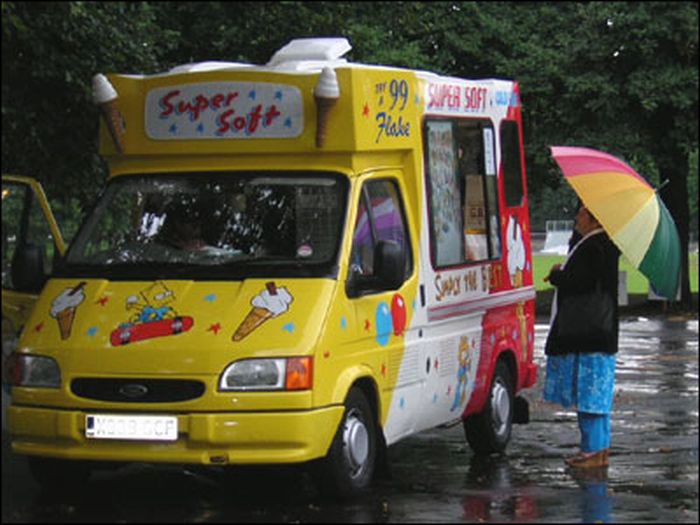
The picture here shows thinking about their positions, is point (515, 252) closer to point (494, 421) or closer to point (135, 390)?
point (494, 421)

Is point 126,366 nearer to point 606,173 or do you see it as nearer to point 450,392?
point 450,392

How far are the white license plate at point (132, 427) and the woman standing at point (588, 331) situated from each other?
326cm

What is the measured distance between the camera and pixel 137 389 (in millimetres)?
10555

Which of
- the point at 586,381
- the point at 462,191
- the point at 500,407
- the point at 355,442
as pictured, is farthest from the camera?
the point at 500,407

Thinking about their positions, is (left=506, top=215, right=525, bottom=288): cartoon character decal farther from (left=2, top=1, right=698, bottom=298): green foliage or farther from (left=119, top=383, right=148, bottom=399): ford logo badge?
(left=119, top=383, right=148, bottom=399): ford logo badge

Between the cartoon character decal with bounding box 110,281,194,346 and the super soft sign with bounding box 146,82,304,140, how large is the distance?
47.2 inches

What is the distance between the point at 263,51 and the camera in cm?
2480

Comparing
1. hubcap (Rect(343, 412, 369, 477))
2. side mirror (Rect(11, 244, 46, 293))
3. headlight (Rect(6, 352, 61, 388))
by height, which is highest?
side mirror (Rect(11, 244, 46, 293))

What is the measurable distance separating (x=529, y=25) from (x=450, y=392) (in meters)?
26.8

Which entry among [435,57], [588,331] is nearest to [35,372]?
[588,331]

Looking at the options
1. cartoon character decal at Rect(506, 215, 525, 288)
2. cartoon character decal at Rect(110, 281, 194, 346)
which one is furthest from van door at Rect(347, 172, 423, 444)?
cartoon character decal at Rect(506, 215, 525, 288)

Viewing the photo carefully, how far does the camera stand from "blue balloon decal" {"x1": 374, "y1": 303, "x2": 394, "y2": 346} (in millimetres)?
11422

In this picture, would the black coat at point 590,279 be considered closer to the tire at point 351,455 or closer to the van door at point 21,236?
the tire at point 351,455

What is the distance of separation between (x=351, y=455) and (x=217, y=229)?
5.17ft
